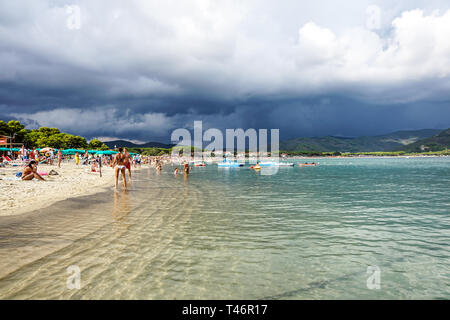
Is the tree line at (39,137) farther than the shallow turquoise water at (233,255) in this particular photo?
Yes

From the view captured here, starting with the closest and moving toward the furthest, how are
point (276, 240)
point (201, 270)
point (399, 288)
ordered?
point (399, 288), point (201, 270), point (276, 240)

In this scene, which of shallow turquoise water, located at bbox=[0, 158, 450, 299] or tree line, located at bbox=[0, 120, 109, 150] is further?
tree line, located at bbox=[0, 120, 109, 150]

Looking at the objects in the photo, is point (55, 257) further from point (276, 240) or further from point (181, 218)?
point (276, 240)

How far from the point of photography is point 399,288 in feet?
20.3

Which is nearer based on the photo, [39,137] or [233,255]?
[233,255]

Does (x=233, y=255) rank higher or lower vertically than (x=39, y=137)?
lower

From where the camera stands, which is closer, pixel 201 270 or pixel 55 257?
pixel 201 270

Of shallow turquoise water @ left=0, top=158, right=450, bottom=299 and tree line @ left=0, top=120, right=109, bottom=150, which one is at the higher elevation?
tree line @ left=0, top=120, right=109, bottom=150

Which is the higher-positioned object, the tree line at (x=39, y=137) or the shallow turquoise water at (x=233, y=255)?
the tree line at (x=39, y=137)

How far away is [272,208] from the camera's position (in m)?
16.4
